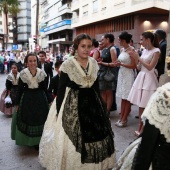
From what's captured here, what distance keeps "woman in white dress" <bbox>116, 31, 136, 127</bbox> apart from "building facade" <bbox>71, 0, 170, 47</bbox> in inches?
663

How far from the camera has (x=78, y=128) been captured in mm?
2980

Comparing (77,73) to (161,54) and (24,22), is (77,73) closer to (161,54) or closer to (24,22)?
(161,54)

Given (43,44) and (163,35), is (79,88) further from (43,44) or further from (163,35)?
(43,44)

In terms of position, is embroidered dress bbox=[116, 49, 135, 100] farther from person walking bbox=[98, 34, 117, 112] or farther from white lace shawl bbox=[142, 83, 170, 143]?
white lace shawl bbox=[142, 83, 170, 143]

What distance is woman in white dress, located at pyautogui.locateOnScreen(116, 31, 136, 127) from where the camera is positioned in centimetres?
497

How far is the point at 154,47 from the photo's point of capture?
14.4 ft

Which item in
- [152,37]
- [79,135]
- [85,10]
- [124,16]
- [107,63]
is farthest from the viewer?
[85,10]

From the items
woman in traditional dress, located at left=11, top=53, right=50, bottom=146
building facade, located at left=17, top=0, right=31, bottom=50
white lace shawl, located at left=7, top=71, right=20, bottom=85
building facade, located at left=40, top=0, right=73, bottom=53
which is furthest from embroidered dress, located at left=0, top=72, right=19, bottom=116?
building facade, located at left=17, top=0, right=31, bottom=50

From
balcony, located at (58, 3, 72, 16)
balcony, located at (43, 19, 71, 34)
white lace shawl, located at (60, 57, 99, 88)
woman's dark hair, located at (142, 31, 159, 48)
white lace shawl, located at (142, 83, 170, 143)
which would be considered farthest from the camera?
balcony, located at (58, 3, 72, 16)

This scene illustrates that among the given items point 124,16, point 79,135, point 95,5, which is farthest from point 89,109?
point 95,5

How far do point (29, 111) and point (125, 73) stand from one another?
2.10 metres

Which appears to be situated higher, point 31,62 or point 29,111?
point 31,62

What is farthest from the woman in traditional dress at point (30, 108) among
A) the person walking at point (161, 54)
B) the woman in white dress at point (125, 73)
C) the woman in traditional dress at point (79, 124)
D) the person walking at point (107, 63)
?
the person walking at point (161, 54)

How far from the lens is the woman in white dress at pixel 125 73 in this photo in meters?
4.97
